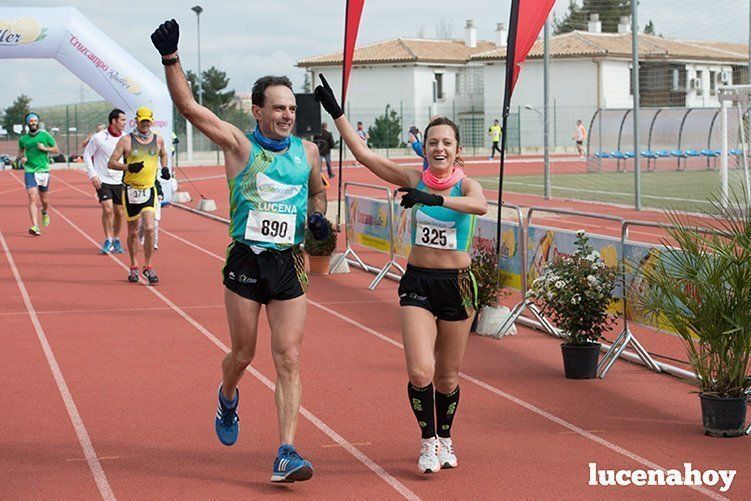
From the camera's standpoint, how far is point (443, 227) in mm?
6598

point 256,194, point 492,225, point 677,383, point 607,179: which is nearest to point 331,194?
point 607,179

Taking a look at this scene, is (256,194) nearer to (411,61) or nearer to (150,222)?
(150,222)

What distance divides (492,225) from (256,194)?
18.7 feet

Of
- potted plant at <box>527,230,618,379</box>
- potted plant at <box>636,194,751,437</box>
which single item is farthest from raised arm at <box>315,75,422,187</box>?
potted plant at <box>527,230,618,379</box>

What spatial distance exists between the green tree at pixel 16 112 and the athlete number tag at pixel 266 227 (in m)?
86.8

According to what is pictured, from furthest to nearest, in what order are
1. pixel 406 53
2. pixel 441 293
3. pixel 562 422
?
1. pixel 406 53
2. pixel 562 422
3. pixel 441 293

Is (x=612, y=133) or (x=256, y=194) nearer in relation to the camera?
(x=256, y=194)

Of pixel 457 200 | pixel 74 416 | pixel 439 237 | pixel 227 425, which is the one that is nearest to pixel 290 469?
pixel 227 425

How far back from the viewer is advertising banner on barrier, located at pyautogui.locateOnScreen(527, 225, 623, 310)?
9648 millimetres

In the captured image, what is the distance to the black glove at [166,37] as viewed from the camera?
6.02m

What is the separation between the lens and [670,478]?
6359mm

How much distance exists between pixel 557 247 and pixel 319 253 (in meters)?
6.02

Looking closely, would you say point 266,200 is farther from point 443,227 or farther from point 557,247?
point 557,247

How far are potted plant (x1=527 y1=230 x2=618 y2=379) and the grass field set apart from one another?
650 inches
